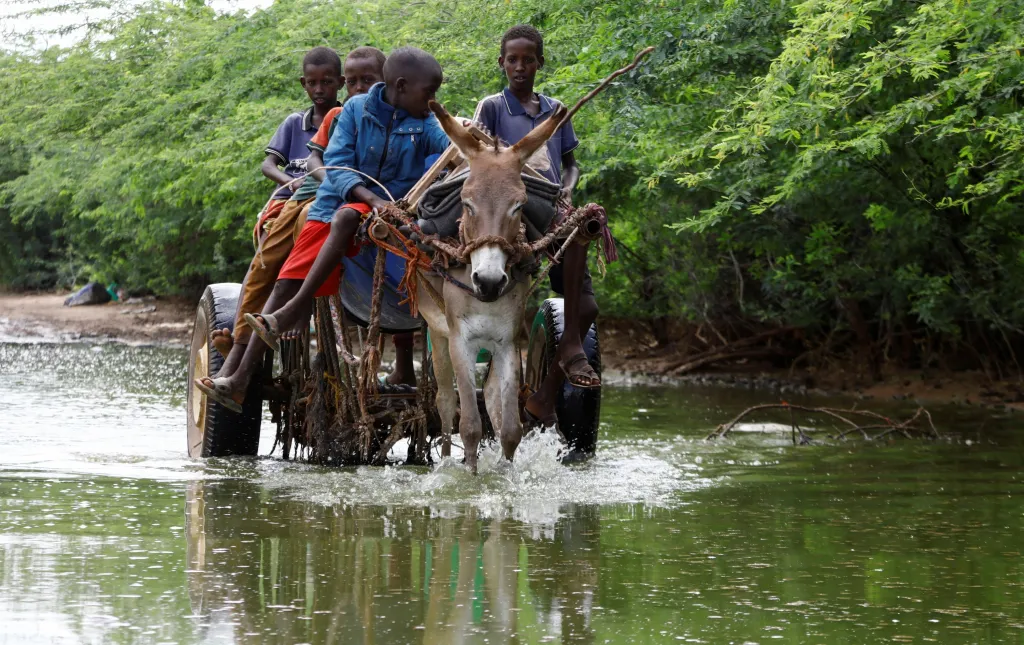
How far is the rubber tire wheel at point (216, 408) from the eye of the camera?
30.5 feet

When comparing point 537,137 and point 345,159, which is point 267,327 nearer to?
point 345,159

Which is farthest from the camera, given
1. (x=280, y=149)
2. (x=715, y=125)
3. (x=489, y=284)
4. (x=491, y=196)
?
(x=715, y=125)

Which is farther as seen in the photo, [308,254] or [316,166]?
[316,166]

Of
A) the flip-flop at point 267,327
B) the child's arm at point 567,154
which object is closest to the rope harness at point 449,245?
the child's arm at point 567,154

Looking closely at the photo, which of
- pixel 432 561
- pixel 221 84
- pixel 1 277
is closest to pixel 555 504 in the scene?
pixel 432 561

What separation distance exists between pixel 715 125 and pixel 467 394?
5.89 m

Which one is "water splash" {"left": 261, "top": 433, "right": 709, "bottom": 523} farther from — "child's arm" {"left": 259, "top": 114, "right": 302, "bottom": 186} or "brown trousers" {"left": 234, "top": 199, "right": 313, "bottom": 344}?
"child's arm" {"left": 259, "top": 114, "right": 302, "bottom": 186}

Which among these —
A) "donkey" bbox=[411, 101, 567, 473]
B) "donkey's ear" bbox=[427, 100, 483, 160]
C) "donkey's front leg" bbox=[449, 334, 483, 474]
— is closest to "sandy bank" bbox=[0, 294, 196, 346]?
"donkey" bbox=[411, 101, 567, 473]

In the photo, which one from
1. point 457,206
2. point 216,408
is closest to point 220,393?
point 216,408

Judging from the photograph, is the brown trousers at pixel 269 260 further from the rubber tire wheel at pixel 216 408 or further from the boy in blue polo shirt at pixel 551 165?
the boy in blue polo shirt at pixel 551 165

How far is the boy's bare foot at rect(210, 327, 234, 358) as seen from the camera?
923 cm

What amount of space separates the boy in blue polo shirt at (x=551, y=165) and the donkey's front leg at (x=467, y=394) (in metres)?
0.81

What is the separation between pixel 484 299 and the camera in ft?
23.9

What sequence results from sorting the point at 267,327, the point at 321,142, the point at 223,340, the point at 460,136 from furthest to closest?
the point at 223,340 < the point at 321,142 < the point at 267,327 < the point at 460,136
